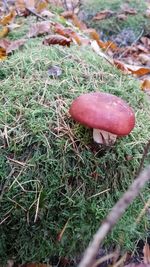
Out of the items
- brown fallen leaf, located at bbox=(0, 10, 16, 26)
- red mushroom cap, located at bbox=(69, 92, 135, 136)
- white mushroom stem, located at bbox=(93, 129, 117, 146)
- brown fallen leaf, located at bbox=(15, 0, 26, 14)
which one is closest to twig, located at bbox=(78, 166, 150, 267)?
red mushroom cap, located at bbox=(69, 92, 135, 136)

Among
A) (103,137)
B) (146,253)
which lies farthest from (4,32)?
(146,253)

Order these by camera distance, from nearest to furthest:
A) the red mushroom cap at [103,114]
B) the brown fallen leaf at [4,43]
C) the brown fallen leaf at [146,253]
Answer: the red mushroom cap at [103,114] < the brown fallen leaf at [146,253] < the brown fallen leaf at [4,43]

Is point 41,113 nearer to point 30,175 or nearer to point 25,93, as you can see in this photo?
point 25,93

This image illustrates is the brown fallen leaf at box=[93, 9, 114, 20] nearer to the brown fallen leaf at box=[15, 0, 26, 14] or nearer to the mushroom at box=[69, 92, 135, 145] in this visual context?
the brown fallen leaf at box=[15, 0, 26, 14]

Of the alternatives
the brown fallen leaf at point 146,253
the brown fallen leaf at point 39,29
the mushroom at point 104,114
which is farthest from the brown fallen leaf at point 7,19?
the brown fallen leaf at point 146,253

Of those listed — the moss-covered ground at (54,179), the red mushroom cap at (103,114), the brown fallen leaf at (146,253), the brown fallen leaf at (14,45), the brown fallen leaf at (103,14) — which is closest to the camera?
the red mushroom cap at (103,114)

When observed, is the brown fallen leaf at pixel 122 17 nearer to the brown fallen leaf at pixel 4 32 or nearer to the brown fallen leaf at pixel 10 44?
the brown fallen leaf at pixel 4 32
